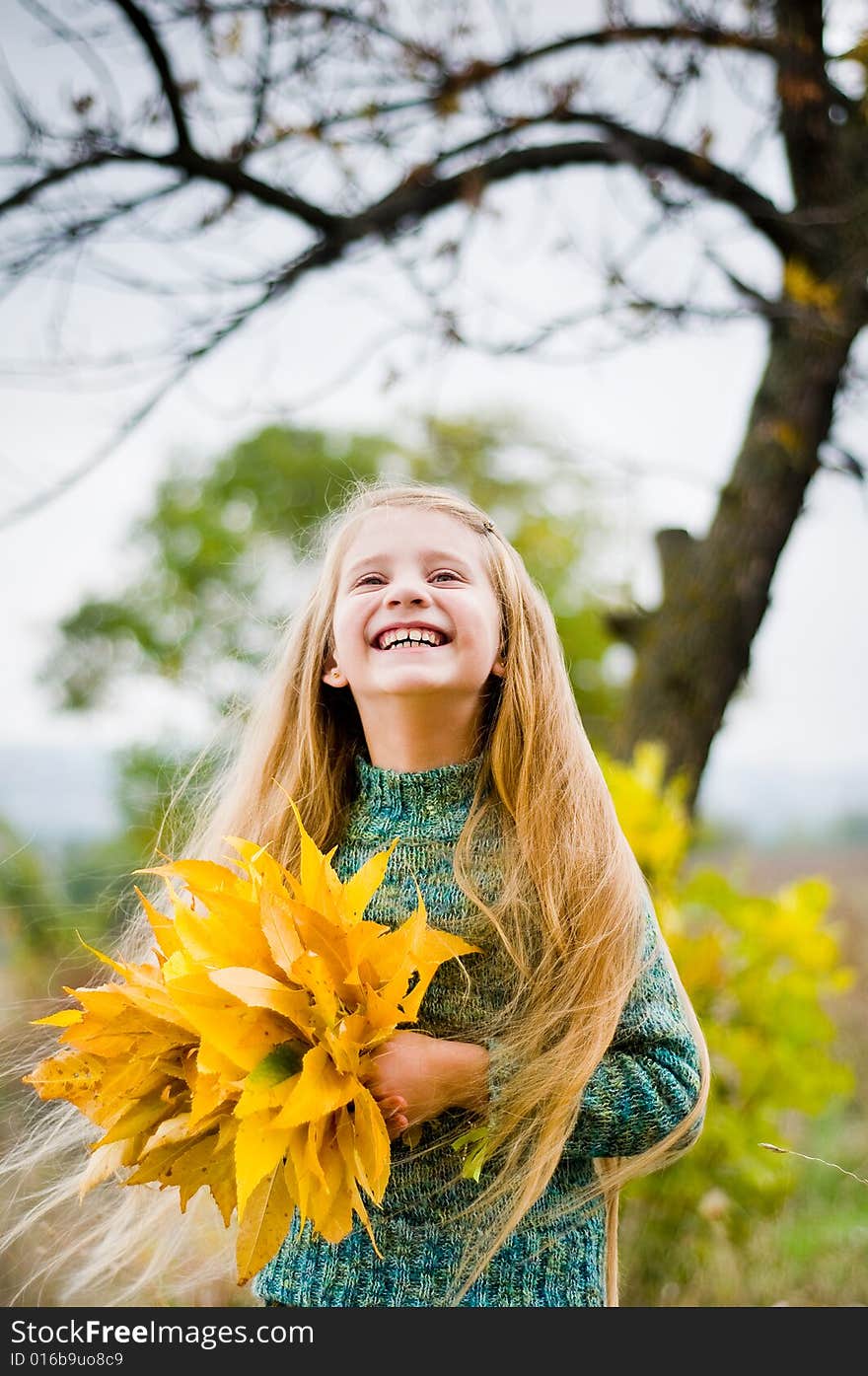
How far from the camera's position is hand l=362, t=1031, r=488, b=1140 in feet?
3.88

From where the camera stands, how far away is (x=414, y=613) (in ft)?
4.66

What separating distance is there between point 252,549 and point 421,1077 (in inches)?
293

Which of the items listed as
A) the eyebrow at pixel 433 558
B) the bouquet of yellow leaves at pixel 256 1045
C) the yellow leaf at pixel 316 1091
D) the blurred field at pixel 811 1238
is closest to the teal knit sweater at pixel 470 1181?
the bouquet of yellow leaves at pixel 256 1045

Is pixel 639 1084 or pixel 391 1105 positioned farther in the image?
pixel 639 1084

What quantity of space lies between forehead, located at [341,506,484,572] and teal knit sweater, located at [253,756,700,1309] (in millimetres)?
391

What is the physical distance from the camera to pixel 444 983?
4.51ft

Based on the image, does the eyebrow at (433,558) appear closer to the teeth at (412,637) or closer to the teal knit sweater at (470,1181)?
the teeth at (412,637)

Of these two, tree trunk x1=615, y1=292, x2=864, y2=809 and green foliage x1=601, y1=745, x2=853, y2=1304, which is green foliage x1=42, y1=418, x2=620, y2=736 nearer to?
tree trunk x1=615, y1=292, x2=864, y2=809

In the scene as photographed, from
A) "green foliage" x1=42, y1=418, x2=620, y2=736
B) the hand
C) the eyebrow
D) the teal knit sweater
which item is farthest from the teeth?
"green foliage" x1=42, y1=418, x2=620, y2=736

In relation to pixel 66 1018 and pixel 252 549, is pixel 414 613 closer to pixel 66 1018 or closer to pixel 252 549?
pixel 66 1018

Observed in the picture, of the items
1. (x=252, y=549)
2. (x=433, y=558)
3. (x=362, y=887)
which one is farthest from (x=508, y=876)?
(x=252, y=549)

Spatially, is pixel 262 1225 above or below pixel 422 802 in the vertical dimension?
below

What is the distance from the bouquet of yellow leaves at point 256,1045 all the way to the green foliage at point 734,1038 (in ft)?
4.78

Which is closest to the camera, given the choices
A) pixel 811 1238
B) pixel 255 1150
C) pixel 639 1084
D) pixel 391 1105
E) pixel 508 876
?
pixel 255 1150
